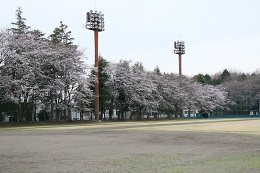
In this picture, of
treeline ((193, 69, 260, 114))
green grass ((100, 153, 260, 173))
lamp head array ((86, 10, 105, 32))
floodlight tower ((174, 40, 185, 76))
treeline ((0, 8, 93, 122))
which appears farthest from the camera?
treeline ((193, 69, 260, 114))

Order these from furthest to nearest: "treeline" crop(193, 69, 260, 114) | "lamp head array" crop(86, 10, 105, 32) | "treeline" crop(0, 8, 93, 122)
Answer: "treeline" crop(193, 69, 260, 114) < "lamp head array" crop(86, 10, 105, 32) < "treeline" crop(0, 8, 93, 122)

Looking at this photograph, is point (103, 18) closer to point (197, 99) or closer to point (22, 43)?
point (22, 43)

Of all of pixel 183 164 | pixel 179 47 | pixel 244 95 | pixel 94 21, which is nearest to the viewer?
pixel 183 164

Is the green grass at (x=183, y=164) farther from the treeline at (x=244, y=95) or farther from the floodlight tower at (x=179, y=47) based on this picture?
the treeline at (x=244, y=95)

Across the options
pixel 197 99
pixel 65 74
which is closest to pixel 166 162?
pixel 65 74

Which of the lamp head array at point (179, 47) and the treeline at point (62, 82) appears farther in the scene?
the lamp head array at point (179, 47)

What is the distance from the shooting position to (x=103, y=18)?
6906cm

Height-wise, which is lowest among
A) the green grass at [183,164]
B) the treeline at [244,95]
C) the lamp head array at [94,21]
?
the green grass at [183,164]

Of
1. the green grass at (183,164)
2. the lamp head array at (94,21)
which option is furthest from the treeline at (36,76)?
the green grass at (183,164)

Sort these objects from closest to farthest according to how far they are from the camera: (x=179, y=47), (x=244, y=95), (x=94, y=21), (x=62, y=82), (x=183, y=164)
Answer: (x=183, y=164) < (x=62, y=82) < (x=94, y=21) < (x=179, y=47) < (x=244, y=95)

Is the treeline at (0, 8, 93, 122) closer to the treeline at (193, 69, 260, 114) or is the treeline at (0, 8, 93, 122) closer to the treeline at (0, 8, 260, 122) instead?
the treeline at (0, 8, 260, 122)

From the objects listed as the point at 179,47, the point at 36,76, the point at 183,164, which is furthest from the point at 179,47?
the point at 183,164

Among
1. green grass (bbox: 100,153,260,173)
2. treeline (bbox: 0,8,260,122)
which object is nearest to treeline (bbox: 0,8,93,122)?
treeline (bbox: 0,8,260,122)

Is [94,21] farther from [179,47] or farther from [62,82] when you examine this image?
[179,47]
